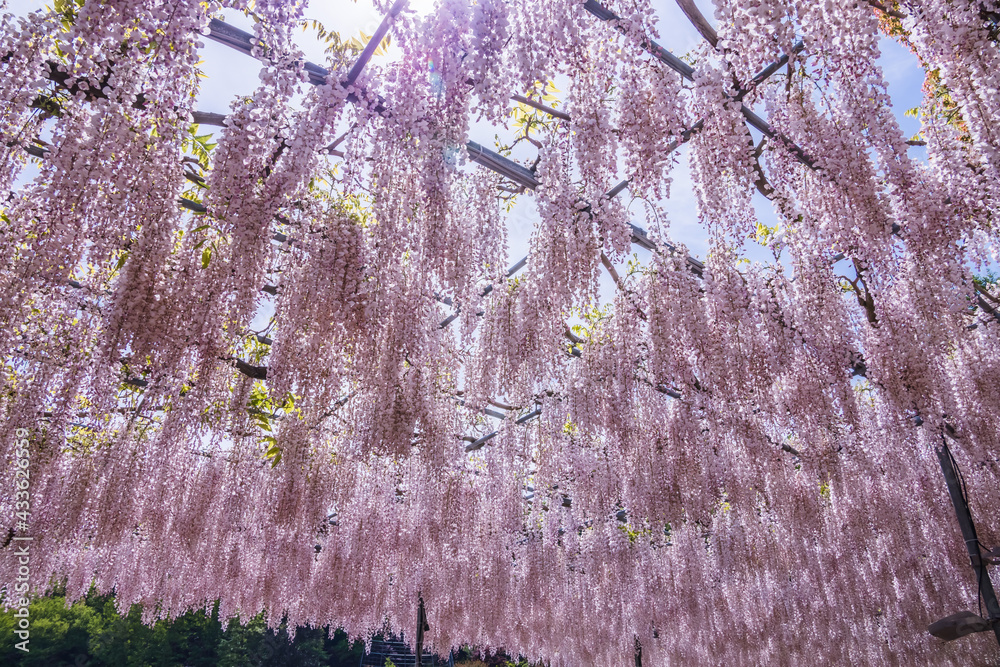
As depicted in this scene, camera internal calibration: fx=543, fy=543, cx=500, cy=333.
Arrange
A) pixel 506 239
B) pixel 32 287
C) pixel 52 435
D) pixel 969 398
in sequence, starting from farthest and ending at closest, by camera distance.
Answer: pixel 969 398, pixel 52 435, pixel 506 239, pixel 32 287

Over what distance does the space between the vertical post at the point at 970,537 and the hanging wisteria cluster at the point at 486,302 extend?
43 centimetres

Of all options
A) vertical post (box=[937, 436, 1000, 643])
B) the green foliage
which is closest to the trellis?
vertical post (box=[937, 436, 1000, 643])

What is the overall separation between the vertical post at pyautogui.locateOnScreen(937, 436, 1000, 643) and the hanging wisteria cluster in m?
0.43

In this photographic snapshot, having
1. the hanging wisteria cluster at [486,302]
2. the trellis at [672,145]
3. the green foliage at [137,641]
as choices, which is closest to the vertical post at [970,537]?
the trellis at [672,145]

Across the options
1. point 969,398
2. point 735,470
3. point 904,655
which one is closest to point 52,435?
point 735,470

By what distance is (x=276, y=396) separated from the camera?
4836 millimetres

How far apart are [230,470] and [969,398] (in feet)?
34.4

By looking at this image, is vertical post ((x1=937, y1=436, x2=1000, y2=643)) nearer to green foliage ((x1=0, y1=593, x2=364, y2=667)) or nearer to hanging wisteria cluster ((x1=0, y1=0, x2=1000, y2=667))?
hanging wisteria cluster ((x1=0, y1=0, x2=1000, y2=667))

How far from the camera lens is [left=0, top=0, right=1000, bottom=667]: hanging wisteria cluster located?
10.1 feet

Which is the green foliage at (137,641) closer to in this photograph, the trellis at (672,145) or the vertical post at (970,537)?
the trellis at (672,145)

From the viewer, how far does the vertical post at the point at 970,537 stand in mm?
6633

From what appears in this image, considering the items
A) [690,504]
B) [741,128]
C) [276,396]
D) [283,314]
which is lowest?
[690,504]

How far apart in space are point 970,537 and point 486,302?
A: 6.93 meters

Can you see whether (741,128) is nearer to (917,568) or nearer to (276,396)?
(276,396)
